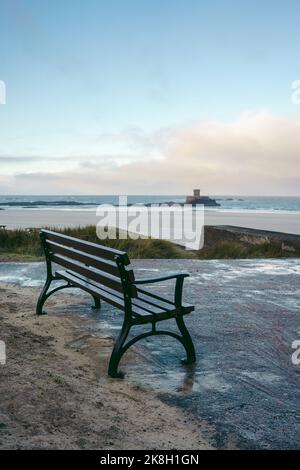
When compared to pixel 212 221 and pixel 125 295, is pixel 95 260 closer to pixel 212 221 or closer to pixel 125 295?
pixel 125 295

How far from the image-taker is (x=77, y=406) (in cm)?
351

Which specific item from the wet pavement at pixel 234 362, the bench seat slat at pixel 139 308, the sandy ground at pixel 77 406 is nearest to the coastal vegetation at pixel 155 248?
the wet pavement at pixel 234 362

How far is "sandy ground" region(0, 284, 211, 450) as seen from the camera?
3055 millimetres

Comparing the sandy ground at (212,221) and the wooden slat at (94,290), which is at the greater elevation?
the wooden slat at (94,290)

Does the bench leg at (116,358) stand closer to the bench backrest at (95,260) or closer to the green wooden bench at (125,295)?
the green wooden bench at (125,295)

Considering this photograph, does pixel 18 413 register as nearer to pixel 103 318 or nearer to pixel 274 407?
pixel 274 407

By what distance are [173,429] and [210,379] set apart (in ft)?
3.14

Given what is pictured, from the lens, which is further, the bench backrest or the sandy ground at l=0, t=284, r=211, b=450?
the bench backrest

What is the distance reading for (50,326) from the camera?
225 inches

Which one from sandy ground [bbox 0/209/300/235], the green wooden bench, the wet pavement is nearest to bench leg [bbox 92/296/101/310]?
the wet pavement

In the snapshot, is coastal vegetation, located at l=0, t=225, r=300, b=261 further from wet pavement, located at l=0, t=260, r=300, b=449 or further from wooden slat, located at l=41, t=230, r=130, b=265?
wooden slat, located at l=41, t=230, r=130, b=265

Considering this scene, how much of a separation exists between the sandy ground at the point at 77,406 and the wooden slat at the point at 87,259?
33.7 inches

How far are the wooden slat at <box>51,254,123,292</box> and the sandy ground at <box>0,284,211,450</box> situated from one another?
702 millimetres

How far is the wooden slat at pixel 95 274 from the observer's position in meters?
4.43
